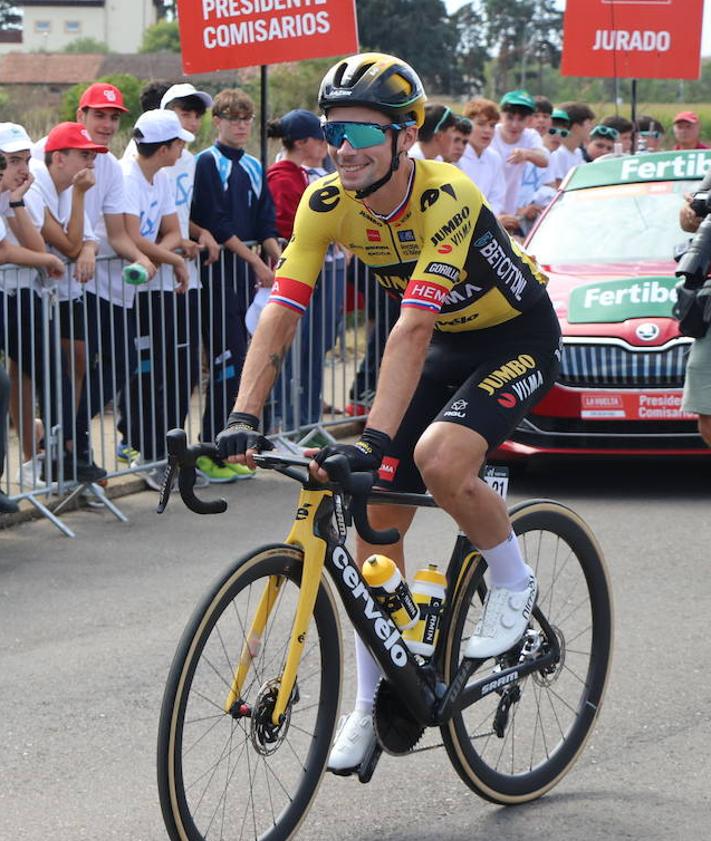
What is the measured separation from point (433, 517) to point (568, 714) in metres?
3.77

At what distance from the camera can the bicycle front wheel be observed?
150 inches

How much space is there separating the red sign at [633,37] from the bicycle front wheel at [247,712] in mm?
11664

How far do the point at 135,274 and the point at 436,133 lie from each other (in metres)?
3.65

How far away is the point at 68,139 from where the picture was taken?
884 cm

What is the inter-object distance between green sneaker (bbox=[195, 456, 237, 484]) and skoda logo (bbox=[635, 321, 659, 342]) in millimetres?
2586

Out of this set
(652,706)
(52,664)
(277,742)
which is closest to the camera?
(277,742)

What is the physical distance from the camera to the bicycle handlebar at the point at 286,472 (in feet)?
12.5

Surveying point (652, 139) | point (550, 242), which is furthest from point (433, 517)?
point (652, 139)

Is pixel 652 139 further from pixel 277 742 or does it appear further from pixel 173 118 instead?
pixel 277 742

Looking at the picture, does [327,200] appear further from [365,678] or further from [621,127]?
[621,127]

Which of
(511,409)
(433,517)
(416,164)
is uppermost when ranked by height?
(416,164)

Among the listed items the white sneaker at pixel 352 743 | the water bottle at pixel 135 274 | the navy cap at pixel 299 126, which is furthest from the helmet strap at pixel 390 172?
the navy cap at pixel 299 126

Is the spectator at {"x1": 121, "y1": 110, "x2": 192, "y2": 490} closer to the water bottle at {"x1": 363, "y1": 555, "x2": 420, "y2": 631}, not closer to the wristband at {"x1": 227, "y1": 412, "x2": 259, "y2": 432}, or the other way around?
the water bottle at {"x1": 363, "y1": 555, "x2": 420, "y2": 631}

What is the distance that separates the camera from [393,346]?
4230 millimetres
